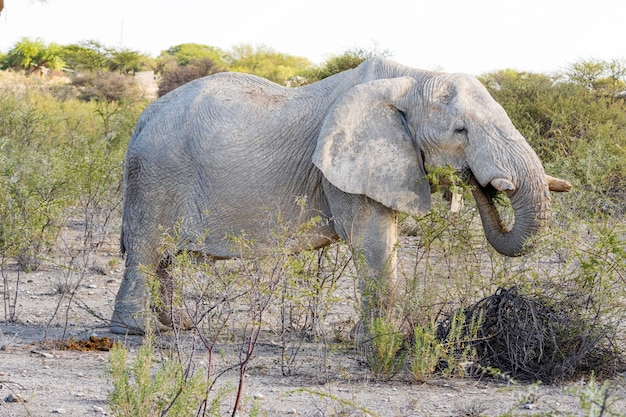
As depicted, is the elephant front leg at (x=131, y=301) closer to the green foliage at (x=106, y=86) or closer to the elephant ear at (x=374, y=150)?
the elephant ear at (x=374, y=150)

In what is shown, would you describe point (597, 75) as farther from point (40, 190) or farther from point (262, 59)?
point (262, 59)

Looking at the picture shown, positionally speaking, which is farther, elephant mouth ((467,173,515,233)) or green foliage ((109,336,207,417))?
elephant mouth ((467,173,515,233))

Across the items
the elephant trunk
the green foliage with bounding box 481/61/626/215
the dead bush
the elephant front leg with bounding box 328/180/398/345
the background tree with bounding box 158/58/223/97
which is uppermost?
the background tree with bounding box 158/58/223/97

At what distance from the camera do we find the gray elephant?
556 cm

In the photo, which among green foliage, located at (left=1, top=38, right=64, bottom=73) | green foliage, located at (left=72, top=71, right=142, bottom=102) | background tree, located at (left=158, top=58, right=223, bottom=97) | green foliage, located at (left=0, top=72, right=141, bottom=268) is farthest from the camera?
green foliage, located at (left=1, top=38, right=64, bottom=73)

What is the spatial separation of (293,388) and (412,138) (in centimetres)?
175

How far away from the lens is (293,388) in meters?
4.92

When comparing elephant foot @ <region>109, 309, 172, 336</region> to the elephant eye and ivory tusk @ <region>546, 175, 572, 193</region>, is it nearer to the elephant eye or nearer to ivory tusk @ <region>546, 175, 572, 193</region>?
the elephant eye

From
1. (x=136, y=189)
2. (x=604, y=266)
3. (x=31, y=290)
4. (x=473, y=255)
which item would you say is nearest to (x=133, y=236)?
(x=136, y=189)

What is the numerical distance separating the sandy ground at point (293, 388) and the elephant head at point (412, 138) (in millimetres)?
946

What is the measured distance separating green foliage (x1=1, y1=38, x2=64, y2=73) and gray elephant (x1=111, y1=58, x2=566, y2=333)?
36812mm

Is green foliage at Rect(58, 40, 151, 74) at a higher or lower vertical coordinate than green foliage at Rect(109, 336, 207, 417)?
higher

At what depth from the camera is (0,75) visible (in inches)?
1276

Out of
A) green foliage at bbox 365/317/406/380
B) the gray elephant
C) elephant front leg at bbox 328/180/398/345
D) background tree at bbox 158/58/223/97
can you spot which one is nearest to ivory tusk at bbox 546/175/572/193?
the gray elephant
